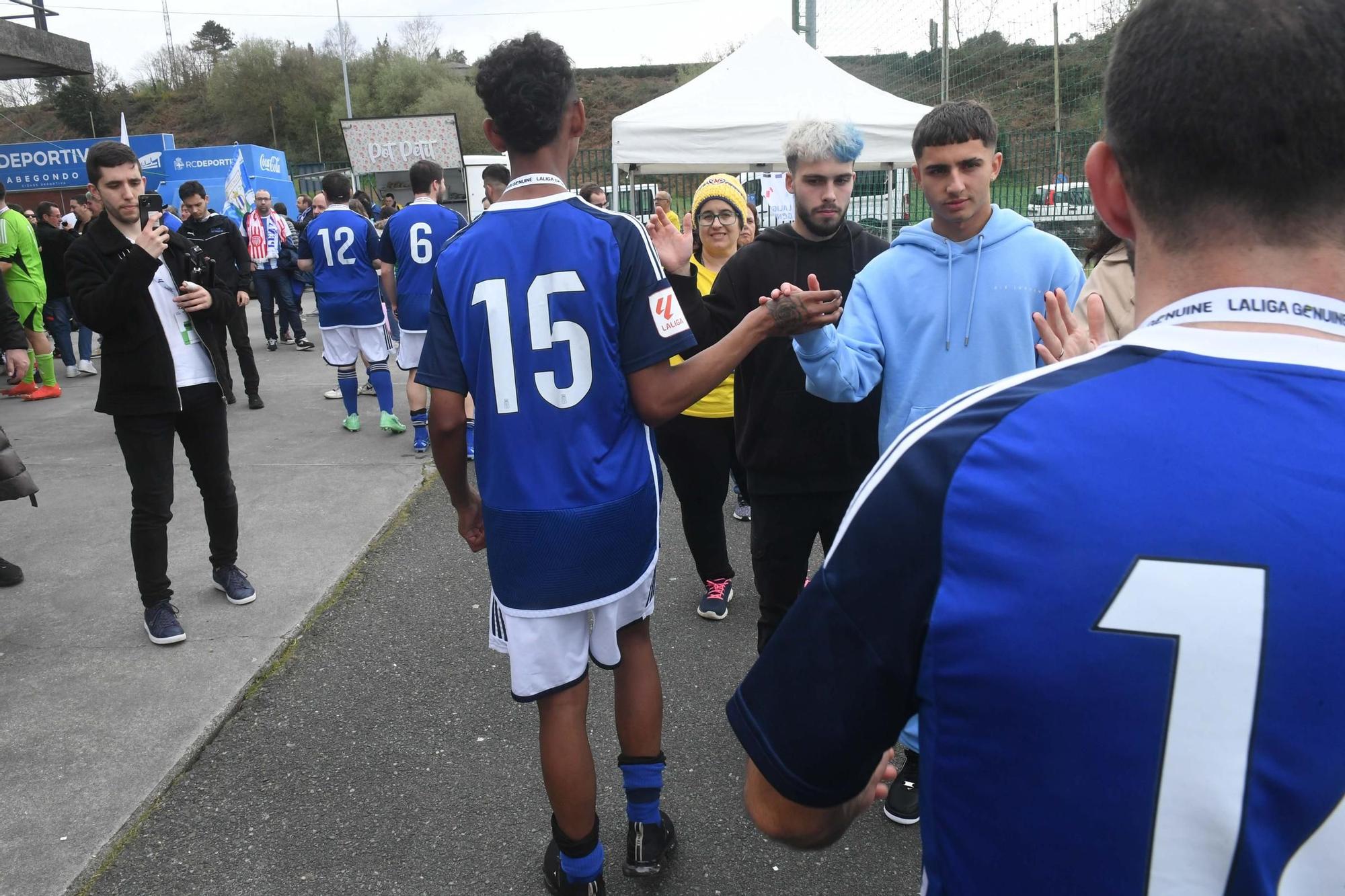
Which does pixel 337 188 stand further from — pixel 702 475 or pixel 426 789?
pixel 426 789

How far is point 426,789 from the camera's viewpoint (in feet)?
10.4

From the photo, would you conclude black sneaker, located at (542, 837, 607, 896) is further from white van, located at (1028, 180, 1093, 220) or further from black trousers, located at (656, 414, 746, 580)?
white van, located at (1028, 180, 1093, 220)

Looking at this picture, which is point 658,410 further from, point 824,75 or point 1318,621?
point 824,75

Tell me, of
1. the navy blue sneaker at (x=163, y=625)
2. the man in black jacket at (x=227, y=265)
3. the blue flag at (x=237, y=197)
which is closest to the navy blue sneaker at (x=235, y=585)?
the navy blue sneaker at (x=163, y=625)

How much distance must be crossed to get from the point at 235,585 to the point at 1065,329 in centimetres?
416

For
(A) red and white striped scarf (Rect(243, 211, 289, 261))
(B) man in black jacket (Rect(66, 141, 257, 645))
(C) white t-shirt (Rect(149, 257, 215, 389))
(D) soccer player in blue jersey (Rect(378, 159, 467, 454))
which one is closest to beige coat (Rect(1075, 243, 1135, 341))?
(B) man in black jacket (Rect(66, 141, 257, 645))

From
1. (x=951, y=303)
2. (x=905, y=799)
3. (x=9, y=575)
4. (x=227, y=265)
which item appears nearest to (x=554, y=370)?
(x=951, y=303)

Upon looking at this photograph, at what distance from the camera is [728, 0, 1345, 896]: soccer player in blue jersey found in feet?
2.47

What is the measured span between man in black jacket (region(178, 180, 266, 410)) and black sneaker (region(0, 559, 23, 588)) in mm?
1355

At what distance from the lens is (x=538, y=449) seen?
2.34m

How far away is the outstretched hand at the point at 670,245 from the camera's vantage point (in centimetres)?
277

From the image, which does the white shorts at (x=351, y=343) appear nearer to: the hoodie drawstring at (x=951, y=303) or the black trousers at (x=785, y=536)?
the black trousers at (x=785, y=536)

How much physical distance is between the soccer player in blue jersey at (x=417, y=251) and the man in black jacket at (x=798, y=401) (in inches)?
160

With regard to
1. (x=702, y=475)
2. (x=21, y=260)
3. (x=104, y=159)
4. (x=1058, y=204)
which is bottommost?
(x=702, y=475)
